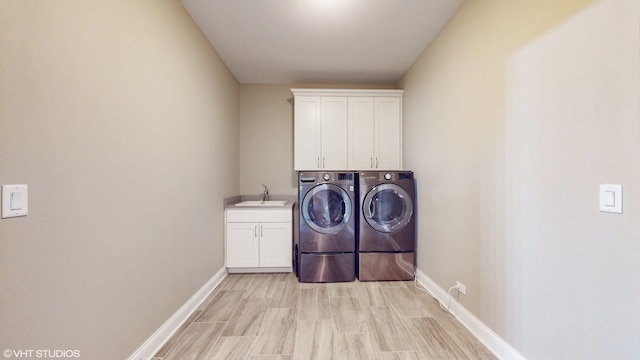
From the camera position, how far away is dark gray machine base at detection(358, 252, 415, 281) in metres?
2.92

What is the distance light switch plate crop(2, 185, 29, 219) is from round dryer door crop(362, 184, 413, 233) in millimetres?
2546

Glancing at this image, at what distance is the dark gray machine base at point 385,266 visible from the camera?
292 cm

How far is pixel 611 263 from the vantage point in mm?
1052

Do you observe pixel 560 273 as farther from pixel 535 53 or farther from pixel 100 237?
pixel 100 237

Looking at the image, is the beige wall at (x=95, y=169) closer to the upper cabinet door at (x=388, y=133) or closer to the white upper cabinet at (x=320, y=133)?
the white upper cabinet at (x=320, y=133)

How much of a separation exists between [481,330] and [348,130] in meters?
2.46

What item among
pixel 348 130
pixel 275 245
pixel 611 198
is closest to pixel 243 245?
pixel 275 245

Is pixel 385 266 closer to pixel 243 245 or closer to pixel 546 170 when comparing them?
pixel 243 245

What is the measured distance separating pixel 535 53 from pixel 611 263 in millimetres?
1080

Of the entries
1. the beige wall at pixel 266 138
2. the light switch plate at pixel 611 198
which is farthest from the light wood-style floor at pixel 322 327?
the beige wall at pixel 266 138

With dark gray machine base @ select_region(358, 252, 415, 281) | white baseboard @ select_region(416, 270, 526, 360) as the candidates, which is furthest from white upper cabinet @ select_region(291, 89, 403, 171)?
white baseboard @ select_region(416, 270, 526, 360)

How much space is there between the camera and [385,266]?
2924 mm

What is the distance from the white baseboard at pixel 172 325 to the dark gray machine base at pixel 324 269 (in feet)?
3.20

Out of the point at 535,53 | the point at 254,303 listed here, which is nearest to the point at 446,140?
the point at 535,53
